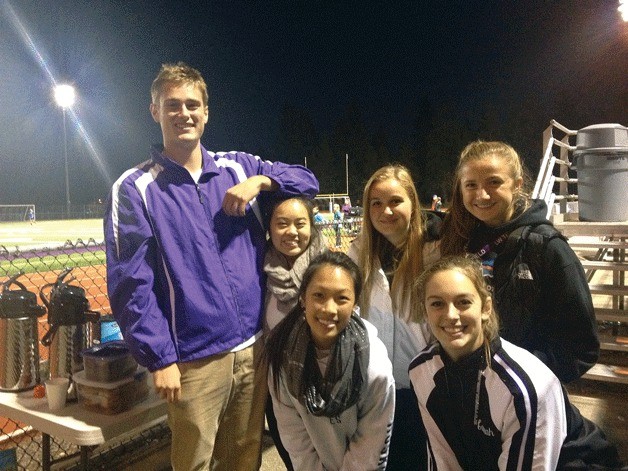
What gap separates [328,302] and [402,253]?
0.54m

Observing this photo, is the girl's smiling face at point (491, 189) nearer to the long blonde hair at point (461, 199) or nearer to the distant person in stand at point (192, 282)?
the long blonde hair at point (461, 199)

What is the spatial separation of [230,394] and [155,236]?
839 mm

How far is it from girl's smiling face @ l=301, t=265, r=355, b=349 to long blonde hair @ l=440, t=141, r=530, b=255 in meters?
0.57

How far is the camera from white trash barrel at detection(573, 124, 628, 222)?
4348 mm

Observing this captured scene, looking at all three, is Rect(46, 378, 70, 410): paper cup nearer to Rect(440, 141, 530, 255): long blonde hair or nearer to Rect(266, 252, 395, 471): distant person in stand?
Rect(266, 252, 395, 471): distant person in stand

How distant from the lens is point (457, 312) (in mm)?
2049

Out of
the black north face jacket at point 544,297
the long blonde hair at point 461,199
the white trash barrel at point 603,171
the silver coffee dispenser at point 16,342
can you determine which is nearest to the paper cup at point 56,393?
the silver coffee dispenser at point 16,342

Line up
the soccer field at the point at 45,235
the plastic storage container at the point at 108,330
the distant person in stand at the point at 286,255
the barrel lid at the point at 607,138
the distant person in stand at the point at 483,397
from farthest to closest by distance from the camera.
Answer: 1. the soccer field at the point at 45,235
2. the barrel lid at the point at 607,138
3. the plastic storage container at the point at 108,330
4. the distant person in stand at the point at 286,255
5. the distant person in stand at the point at 483,397

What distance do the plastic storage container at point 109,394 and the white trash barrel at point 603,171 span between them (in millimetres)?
4186

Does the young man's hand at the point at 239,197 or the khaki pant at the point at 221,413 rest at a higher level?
the young man's hand at the point at 239,197

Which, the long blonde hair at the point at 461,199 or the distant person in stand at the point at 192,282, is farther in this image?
the long blonde hair at the point at 461,199

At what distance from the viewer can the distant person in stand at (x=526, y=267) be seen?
208 cm

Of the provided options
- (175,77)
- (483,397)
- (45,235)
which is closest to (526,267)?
(483,397)

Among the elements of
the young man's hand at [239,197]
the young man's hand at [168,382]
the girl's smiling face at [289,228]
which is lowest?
the young man's hand at [168,382]
